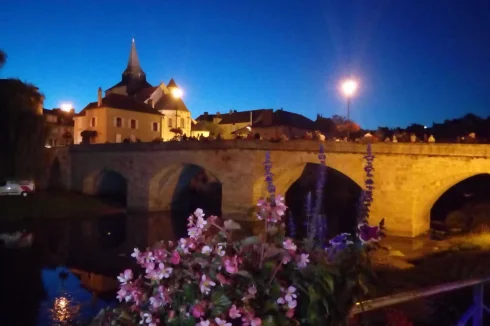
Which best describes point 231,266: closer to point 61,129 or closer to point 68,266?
point 68,266

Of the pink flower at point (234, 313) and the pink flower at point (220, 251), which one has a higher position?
the pink flower at point (220, 251)

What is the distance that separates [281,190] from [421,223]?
965 cm

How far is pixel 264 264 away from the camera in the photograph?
273 centimetres

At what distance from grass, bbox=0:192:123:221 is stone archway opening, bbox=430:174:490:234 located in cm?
2158

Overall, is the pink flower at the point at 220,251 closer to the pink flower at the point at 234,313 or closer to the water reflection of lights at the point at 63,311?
the pink flower at the point at 234,313

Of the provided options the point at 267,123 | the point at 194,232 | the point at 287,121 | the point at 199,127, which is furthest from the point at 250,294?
the point at 199,127

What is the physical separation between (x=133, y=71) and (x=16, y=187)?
135 ft

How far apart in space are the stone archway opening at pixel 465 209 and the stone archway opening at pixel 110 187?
23.0 metres

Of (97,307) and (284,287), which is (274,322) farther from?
(97,307)

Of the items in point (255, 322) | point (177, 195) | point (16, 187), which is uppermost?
point (255, 322)

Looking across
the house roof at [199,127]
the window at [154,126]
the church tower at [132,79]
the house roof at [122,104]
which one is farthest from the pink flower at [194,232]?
the church tower at [132,79]

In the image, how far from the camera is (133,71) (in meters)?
70.4

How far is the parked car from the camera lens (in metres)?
31.4

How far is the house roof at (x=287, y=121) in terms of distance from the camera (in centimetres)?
5734
